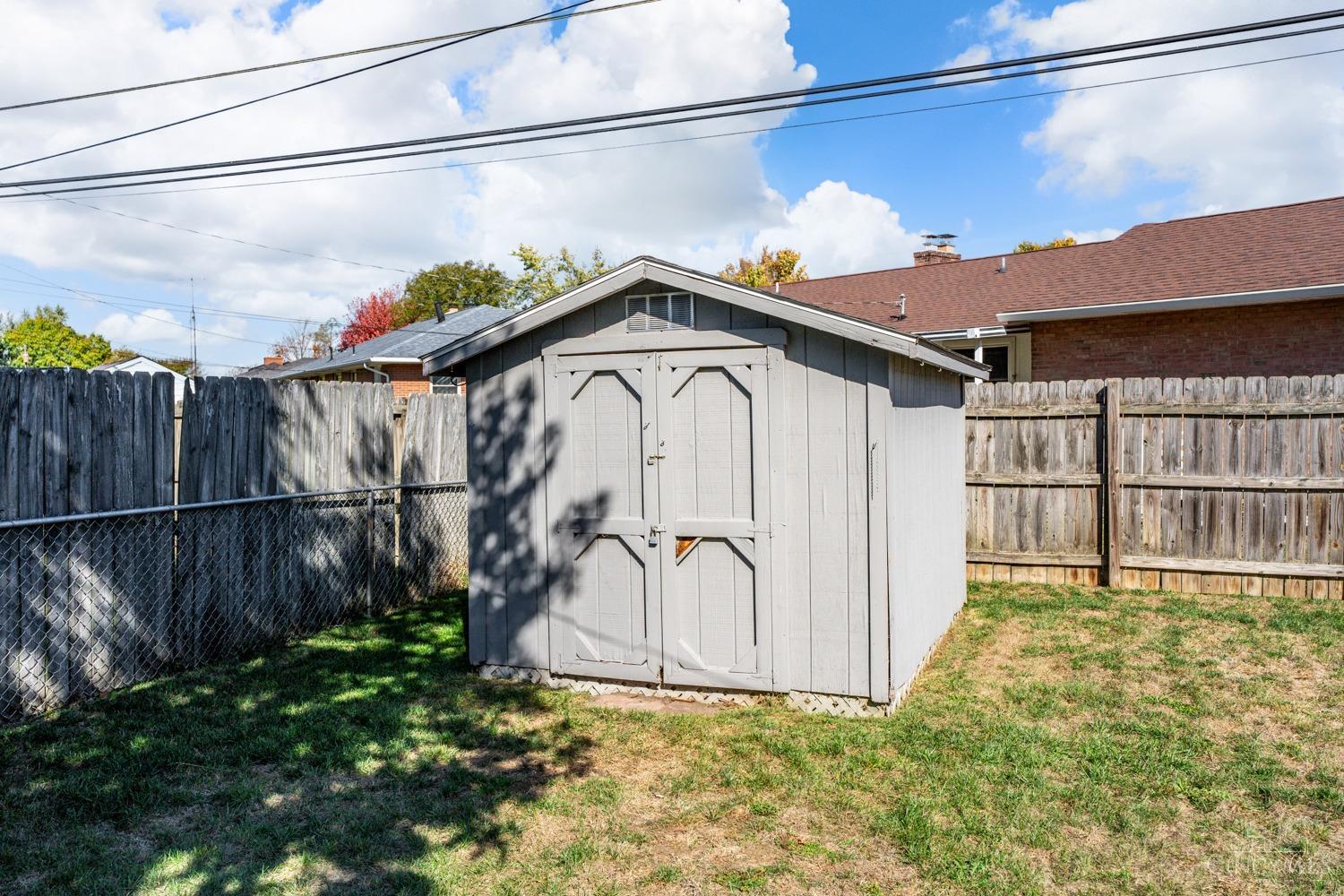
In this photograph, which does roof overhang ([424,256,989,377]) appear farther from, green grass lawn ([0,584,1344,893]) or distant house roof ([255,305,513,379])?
distant house roof ([255,305,513,379])

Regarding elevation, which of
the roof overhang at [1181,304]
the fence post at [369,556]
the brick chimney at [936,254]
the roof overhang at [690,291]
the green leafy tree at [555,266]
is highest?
the green leafy tree at [555,266]

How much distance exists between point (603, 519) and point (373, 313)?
42.5m

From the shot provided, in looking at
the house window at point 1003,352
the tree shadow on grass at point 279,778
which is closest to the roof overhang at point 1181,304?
the house window at point 1003,352

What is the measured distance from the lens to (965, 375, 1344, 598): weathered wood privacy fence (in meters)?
8.11

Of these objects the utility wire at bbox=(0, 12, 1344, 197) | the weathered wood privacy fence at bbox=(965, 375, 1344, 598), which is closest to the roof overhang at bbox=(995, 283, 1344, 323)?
the weathered wood privacy fence at bbox=(965, 375, 1344, 598)

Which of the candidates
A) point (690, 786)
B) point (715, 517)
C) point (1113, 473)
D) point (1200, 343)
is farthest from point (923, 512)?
point (1200, 343)

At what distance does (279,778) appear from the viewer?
4.52 metres

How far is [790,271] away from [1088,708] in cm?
3084

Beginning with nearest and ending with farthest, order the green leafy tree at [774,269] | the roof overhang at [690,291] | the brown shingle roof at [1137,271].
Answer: the roof overhang at [690,291] < the brown shingle roof at [1137,271] < the green leafy tree at [774,269]

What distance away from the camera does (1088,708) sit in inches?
213

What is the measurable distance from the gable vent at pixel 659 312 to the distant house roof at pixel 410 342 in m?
17.6

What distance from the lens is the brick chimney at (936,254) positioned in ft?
64.7

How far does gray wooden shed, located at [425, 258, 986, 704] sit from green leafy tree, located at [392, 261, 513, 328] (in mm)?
38223

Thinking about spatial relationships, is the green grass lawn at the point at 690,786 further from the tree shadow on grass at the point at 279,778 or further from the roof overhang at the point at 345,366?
the roof overhang at the point at 345,366
